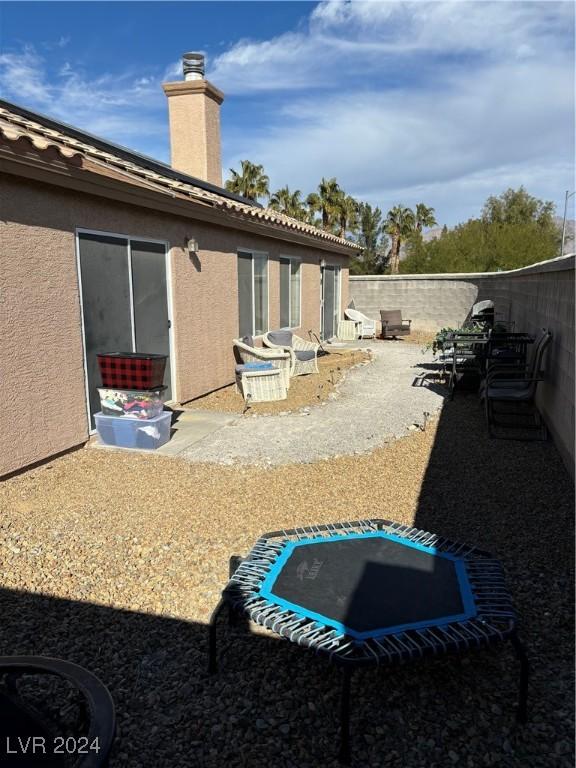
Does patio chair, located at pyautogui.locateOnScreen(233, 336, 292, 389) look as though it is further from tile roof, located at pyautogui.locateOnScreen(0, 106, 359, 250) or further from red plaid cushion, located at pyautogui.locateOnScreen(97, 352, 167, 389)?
red plaid cushion, located at pyautogui.locateOnScreen(97, 352, 167, 389)

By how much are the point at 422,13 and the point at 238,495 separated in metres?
4.60

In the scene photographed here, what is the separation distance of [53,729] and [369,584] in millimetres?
1538

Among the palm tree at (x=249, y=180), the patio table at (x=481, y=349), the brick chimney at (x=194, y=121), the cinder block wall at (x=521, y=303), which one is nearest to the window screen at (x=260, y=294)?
the brick chimney at (x=194, y=121)

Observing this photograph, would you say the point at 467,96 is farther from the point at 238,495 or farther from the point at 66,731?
the point at 66,731

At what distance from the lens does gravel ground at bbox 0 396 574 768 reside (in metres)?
2.24

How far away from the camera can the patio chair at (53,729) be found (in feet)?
4.87

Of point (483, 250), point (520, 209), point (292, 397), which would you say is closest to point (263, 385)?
point (292, 397)

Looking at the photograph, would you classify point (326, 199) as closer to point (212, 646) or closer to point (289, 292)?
point (289, 292)

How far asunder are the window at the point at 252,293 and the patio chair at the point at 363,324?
6569 millimetres

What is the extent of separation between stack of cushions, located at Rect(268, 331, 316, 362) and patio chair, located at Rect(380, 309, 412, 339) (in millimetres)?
6582

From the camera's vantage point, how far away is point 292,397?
8.58 metres

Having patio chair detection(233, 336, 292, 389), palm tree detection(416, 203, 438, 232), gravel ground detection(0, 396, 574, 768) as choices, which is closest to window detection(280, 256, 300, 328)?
patio chair detection(233, 336, 292, 389)

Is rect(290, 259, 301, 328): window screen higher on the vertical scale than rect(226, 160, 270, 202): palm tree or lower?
lower

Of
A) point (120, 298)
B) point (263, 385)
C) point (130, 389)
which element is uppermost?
point (120, 298)
